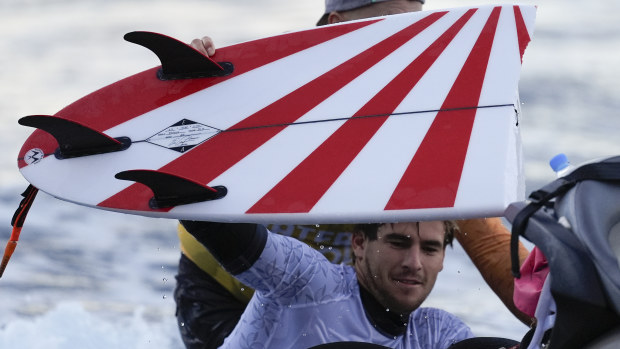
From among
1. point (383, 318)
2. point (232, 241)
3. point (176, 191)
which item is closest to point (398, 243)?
point (383, 318)

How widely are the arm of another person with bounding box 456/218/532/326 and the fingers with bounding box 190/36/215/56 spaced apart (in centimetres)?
113

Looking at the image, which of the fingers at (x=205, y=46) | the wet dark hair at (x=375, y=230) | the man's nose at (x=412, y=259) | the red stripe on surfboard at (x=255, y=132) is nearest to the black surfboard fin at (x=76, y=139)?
the red stripe on surfboard at (x=255, y=132)

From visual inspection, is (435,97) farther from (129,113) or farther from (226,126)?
(129,113)

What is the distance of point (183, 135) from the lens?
2.46m

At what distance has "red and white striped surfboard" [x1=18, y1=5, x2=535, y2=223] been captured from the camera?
2.18 m

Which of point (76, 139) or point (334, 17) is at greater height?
point (334, 17)

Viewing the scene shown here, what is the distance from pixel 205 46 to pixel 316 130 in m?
0.45

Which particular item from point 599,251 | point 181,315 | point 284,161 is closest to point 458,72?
point 284,161

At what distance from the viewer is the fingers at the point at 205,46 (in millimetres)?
2600

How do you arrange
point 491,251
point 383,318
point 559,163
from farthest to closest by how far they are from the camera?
1. point 491,251
2. point 383,318
3. point 559,163

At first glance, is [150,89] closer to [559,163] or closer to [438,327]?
[438,327]

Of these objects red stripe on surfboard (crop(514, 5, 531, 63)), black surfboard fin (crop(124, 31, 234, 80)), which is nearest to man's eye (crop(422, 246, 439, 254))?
red stripe on surfboard (crop(514, 5, 531, 63))

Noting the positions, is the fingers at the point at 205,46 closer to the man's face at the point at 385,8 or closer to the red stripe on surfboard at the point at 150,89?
the red stripe on surfboard at the point at 150,89

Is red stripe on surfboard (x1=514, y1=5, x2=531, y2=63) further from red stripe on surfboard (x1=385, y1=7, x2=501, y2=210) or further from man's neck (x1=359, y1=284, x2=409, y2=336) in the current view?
man's neck (x1=359, y1=284, x2=409, y2=336)
